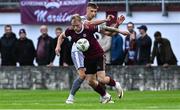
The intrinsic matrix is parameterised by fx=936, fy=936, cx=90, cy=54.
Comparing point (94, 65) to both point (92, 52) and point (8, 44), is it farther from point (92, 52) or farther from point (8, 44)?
point (8, 44)

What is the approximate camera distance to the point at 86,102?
21078 millimetres

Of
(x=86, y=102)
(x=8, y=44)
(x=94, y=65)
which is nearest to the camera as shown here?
(x=94, y=65)

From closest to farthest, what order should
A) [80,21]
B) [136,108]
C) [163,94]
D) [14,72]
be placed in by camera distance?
[136,108] → [80,21] → [163,94] → [14,72]

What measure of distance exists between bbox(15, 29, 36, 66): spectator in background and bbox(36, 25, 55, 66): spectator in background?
0.73 ft

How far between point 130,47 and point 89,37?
832 centimetres

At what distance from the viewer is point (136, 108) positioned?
1811 centimetres

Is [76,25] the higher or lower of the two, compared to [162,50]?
higher

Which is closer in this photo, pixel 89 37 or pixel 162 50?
pixel 89 37

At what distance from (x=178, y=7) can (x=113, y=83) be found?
11.5 meters

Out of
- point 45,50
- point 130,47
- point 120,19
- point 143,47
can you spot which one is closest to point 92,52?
point 120,19

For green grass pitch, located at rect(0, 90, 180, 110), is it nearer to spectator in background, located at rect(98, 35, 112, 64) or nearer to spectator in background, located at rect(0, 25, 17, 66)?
spectator in background, located at rect(98, 35, 112, 64)

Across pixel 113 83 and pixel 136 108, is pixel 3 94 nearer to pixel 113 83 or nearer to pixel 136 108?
pixel 113 83

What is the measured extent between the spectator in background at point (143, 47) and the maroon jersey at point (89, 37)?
25.0ft

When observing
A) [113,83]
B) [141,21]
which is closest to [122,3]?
[141,21]
